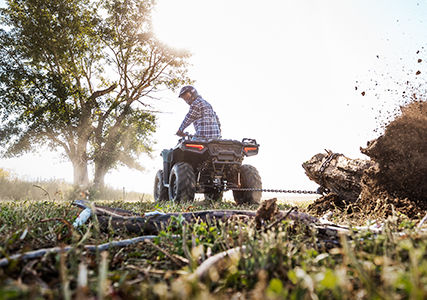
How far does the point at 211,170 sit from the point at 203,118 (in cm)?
159

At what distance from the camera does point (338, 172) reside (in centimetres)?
592

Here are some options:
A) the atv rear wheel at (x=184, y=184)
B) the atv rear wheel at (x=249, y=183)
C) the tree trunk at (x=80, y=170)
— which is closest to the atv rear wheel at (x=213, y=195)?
the atv rear wheel at (x=249, y=183)

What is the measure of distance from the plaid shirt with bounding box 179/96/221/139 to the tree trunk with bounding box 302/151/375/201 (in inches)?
112

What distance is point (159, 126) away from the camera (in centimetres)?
2184

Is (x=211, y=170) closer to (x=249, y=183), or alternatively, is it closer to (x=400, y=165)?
(x=249, y=183)

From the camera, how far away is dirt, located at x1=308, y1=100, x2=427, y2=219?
4.18 m

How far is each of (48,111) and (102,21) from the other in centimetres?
676

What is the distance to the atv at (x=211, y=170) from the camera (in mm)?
6844

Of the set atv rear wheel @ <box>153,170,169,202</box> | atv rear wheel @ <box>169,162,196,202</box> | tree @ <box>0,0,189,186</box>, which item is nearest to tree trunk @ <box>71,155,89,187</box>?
tree @ <box>0,0,189,186</box>

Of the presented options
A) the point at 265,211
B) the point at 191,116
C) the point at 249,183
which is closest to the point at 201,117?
the point at 191,116

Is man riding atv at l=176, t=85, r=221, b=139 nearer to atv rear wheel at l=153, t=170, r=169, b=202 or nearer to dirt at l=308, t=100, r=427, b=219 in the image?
atv rear wheel at l=153, t=170, r=169, b=202

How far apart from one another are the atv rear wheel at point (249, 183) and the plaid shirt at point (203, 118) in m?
1.41

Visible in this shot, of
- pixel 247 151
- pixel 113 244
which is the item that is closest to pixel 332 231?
pixel 113 244

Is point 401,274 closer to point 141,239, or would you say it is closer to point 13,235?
point 141,239
